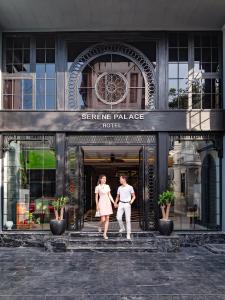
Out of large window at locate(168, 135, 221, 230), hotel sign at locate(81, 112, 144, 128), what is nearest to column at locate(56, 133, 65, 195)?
hotel sign at locate(81, 112, 144, 128)

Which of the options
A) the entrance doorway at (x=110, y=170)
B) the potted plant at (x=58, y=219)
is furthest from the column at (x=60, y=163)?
the entrance doorway at (x=110, y=170)

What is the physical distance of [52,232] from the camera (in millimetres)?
10195

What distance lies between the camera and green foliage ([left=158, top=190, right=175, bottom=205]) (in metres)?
10.1

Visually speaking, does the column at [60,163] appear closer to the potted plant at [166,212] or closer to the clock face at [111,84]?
the clock face at [111,84]

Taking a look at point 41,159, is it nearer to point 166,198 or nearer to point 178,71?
point 166,198

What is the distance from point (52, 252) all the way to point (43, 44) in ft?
19.2

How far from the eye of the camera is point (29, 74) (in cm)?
1103

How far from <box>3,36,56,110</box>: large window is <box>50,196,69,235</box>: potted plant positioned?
2679 millimetres

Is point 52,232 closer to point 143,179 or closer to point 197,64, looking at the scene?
point 143,179

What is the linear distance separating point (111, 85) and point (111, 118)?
3.33ft

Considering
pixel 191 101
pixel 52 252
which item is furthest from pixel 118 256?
pixel 191 101

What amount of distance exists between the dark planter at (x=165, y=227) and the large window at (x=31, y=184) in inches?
121

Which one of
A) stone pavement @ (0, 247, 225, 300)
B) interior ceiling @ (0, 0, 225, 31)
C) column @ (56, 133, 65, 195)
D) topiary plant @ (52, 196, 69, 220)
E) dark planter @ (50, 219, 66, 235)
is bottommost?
stone pavement @ (0, 247, 225, 300)

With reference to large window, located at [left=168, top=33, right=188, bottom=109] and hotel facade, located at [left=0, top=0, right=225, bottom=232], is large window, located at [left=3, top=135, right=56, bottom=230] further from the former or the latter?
large window, located at [left=168, top=33, right=188, bottom=109]
